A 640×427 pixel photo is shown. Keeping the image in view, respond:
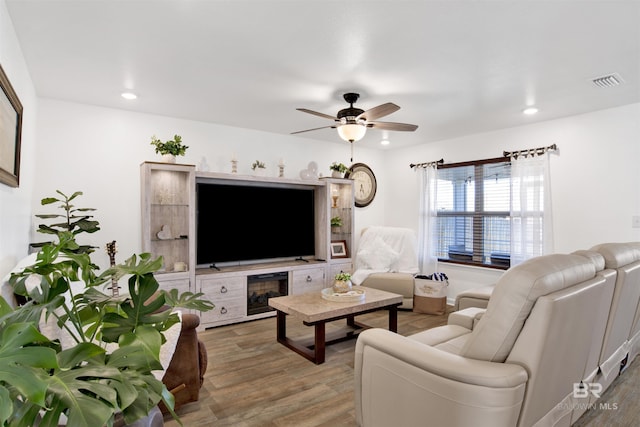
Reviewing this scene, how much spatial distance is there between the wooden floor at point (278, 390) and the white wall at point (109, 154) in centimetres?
163

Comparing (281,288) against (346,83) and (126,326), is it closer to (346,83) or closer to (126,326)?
(346,83)

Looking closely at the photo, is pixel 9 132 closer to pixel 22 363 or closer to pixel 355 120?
pixel 22 363

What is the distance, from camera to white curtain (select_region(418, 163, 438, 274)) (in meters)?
5.31

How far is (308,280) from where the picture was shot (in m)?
4.66

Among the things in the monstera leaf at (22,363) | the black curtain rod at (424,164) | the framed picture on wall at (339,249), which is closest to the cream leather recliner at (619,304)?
the monstera leaf at (22,363)

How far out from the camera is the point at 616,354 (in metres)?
2.47

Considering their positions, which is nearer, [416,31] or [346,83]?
[416,31]

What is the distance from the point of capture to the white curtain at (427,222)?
5.31 metres

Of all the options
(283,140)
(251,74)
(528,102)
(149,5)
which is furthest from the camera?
(283,140)

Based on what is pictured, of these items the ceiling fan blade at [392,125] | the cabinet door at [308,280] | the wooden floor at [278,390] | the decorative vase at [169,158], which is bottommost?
the wooden floor at [278,390]

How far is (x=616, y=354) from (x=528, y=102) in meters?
2.40

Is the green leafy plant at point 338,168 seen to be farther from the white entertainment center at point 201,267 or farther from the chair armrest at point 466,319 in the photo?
the chair armrest at point 466,319

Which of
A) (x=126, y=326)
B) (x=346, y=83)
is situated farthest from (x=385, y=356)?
(x=346, y=83)

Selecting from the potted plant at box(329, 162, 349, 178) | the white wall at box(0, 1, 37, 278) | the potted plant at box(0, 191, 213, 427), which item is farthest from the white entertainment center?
the potted plant at box(0, 191, 213, 427)
